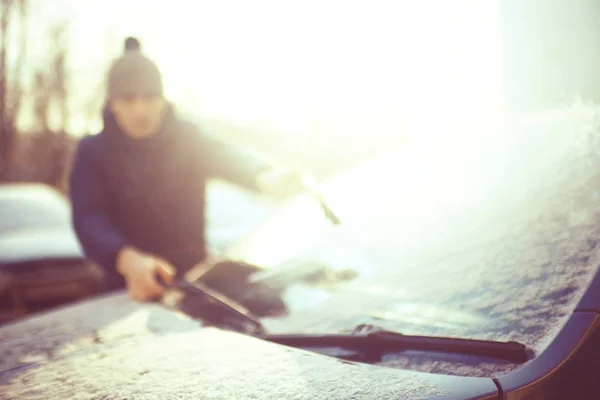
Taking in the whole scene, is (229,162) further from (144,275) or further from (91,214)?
(144,275)

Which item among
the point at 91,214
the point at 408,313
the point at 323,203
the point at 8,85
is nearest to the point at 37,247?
the point at 91,214

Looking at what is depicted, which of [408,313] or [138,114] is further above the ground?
[138,114]

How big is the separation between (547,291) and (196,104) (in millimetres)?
20447

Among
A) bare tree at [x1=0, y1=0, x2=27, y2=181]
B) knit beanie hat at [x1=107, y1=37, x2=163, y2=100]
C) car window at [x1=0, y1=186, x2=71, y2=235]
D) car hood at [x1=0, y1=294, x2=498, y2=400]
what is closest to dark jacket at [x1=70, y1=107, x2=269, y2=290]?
knit beanie hat at [x1=107, y1=37, x2=163, y2=100]

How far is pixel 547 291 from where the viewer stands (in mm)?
1162

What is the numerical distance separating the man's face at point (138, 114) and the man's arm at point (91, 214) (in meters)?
0.22

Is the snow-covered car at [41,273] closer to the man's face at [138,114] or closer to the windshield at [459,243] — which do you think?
the man's face at [138,114]

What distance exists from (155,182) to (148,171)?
0.22 feet

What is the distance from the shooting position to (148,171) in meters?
2.85

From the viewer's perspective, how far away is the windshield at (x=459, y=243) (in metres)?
1.19

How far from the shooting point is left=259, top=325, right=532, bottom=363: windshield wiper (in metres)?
1.06

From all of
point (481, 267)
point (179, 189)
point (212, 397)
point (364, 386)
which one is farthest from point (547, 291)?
point (179, 189)

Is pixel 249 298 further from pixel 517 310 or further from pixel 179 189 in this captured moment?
pixel 179 189

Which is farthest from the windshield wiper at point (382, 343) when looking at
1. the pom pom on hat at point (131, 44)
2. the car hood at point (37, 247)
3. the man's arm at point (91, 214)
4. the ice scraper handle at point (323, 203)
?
the car hood at point (37, 247)
